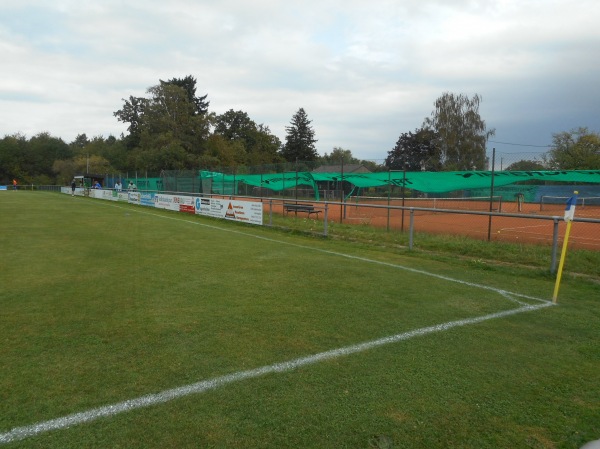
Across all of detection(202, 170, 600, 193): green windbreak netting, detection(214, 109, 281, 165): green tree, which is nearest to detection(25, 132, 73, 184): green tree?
detection(214, 109, 281, 165): green tree

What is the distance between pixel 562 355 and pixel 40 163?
104798 mm

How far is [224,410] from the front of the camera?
9.98ft

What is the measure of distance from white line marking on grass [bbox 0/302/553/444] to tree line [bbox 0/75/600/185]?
730 inches

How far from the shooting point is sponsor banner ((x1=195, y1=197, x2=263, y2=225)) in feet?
54.9

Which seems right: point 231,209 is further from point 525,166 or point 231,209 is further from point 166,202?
point 525,166

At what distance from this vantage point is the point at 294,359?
3.95 meters

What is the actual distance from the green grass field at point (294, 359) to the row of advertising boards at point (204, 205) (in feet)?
30.0

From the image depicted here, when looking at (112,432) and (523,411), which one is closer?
(112,432)

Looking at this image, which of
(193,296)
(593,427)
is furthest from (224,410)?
(193,296)

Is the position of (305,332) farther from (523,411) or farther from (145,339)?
(523,411)

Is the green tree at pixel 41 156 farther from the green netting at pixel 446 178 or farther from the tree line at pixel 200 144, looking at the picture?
the green netting at pixel 446 178

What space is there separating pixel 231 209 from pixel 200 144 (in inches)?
1850

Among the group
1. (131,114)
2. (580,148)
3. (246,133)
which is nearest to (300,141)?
(246,133)

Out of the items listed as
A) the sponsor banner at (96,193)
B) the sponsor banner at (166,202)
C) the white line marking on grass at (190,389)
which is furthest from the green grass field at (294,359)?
the sponsor banner at (96,193)
